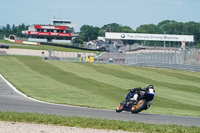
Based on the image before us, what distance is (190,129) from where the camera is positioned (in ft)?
38.6

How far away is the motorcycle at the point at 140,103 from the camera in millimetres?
15367

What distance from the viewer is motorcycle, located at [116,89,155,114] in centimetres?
1537

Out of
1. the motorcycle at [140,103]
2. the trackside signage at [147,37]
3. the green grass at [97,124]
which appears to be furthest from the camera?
the trackside signage at [147,37]

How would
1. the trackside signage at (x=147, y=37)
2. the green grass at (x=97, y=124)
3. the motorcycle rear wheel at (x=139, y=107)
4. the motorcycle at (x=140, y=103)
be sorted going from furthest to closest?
the trackside signage at (x=147, y=37), the motorcycle rear wheel at (x=139, y=107), the motorcycle at (x=140, y=103), the green grass at (x=97, y=124)

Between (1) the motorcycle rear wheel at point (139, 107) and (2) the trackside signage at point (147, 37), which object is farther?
(2) the trackside signage at point (147, 37)

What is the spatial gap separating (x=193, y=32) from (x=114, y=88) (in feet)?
525

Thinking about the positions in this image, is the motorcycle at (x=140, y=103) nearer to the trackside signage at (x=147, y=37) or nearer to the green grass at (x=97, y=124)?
the green grass at (x=97, y=124)

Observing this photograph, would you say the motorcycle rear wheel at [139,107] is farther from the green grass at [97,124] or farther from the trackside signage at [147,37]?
the trackside signage at [147,37]

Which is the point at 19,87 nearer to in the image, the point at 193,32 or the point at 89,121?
the point at 89,121


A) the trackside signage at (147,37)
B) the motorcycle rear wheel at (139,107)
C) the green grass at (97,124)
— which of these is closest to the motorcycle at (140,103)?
the motorcycle rear wheel at (139,107)

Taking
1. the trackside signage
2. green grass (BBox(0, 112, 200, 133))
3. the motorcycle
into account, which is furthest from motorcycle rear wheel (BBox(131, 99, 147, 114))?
the trackside signage

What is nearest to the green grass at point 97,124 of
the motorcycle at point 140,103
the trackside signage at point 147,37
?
the motorcycle at point 140,103

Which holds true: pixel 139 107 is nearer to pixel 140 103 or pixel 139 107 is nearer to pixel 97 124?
pixel 140 103

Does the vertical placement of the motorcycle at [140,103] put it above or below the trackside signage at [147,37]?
below
